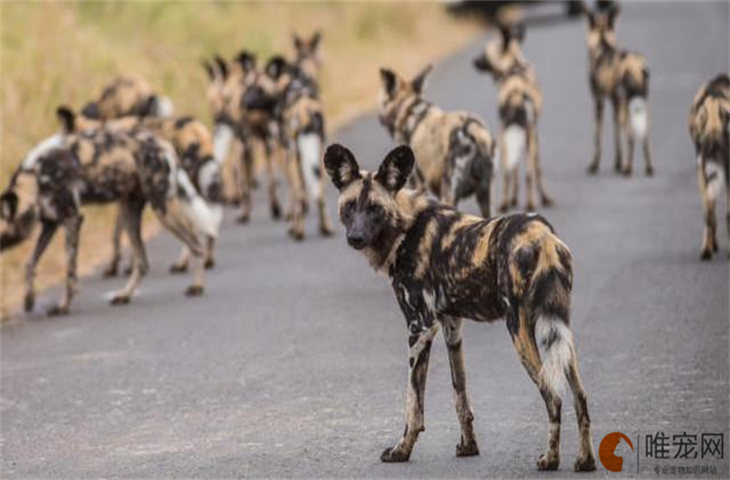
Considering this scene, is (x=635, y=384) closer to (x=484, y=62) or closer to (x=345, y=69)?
(x=484, y=62)

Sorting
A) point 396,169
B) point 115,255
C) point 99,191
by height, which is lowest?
point 115,255

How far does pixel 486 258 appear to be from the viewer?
6.41 m

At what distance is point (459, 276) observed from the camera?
650 centimetres

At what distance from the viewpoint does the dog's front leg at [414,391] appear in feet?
21.5

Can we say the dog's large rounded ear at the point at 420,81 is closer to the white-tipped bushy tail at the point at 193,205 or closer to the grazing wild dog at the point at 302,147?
the white-tipped bushy tail at the point at 193,205

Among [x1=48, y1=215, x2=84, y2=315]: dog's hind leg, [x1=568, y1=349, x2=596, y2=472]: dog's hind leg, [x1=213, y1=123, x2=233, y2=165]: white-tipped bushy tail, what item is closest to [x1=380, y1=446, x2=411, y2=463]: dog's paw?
[x1=568, y1=349, x2=596, y2=472]: dog's hind leg

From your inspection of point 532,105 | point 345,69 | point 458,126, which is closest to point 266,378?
point 458,126

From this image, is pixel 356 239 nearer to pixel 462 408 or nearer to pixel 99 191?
pixel 462 408

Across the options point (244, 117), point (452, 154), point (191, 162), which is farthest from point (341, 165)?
point (244, 117)

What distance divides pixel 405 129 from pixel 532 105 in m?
2.20

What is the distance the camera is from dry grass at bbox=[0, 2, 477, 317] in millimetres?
13289

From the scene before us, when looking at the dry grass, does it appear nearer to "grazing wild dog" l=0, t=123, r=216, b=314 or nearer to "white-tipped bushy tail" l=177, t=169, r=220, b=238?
"grazing wild dog" l=0, t=123, r=216, b=314

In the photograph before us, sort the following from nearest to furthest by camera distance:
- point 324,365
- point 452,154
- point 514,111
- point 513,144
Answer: point 324,365
point 452,154
point 513,144
point 514,111

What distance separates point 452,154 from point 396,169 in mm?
3434
